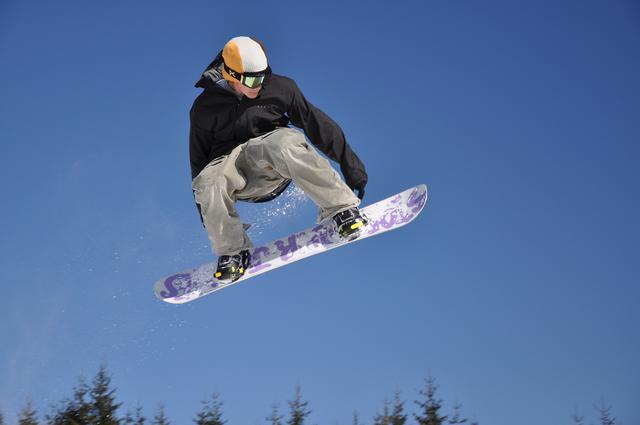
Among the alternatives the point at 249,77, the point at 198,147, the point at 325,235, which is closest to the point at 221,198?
the point at 198,147

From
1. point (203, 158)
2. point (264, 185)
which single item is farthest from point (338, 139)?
point (203, 158)

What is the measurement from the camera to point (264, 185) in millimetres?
8250

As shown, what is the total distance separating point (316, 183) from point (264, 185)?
780 mm

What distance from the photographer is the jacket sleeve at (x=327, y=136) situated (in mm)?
8023

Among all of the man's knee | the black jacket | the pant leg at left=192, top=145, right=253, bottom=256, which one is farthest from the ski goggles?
the pant leg at left=192, top=145, right=253, bottom=256

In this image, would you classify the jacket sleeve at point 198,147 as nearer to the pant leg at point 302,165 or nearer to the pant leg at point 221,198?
the pant leg at point 221,198

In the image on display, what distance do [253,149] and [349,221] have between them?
1314 mm

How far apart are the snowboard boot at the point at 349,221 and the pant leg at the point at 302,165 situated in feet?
0.20

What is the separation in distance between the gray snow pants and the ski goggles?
604mm

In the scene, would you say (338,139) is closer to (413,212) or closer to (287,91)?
(287,91)

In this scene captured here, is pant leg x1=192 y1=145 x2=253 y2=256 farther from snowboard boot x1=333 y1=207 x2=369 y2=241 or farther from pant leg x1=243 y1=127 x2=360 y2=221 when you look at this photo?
snowboard boot x1=333 y1=207 x2=369 y2=241

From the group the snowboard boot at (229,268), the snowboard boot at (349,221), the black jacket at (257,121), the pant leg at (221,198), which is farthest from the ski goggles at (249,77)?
the snowboard boot at (229,268)

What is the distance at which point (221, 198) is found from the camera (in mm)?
7832

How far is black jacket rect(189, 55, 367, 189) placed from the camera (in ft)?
25.4
